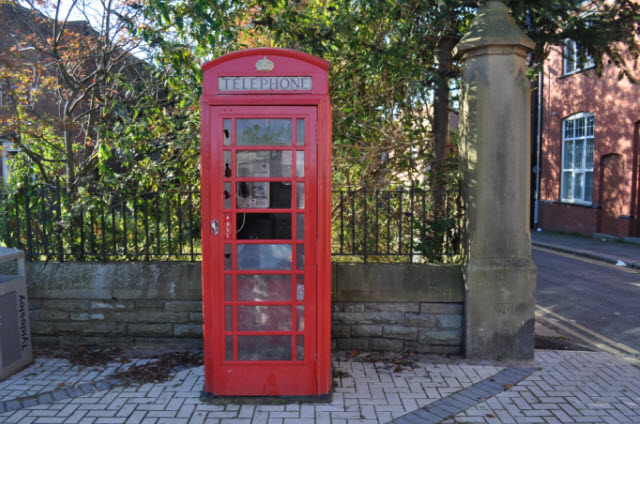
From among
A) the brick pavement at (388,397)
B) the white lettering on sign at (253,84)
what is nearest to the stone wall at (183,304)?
the brick pavement at (388,397)

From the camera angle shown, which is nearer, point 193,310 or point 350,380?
point 350,380

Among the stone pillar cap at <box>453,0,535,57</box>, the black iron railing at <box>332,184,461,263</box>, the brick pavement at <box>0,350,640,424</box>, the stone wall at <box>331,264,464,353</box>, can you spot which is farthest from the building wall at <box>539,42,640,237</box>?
the brick pavement at <box>0,350,640,424</box>

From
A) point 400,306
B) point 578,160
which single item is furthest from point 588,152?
point 400,306

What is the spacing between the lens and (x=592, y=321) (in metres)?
7.44

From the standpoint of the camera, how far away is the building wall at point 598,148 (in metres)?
16.8

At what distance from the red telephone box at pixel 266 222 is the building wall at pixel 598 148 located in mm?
14199

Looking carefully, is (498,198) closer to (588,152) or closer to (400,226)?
(400,226)

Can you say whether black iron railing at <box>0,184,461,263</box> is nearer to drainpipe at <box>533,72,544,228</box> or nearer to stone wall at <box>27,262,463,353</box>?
stone wall at <box>27,262,463,353</box>

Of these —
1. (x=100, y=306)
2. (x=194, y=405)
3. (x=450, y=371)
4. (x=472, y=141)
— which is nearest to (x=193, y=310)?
(x=100, y=306)

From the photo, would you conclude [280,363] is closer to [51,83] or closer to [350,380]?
[350,380]

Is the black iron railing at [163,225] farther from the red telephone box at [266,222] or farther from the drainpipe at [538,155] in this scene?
the drainpipe at [538,155]

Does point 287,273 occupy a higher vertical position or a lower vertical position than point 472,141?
lower

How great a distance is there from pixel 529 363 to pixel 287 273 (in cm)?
274

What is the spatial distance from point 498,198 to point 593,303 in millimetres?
4246
